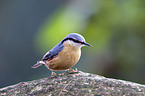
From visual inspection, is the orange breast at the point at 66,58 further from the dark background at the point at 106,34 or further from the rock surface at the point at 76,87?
the dark background at the point at 106,34

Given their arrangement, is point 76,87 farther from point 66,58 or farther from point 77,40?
point 77,40

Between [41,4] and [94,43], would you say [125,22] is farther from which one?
[41,4]

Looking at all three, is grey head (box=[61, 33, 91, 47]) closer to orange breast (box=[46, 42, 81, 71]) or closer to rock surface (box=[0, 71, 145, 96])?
orange breast (box=[46, 42, 81, 71])

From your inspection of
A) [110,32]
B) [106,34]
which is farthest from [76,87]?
[110,32]

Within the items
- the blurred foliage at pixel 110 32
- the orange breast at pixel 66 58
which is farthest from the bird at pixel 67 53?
the blurred foliage at pixel 110 32

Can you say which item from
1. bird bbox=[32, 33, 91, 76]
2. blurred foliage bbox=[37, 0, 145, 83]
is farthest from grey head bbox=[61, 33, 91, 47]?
blurred foliage bbox=[37, 0, 145, 83]
